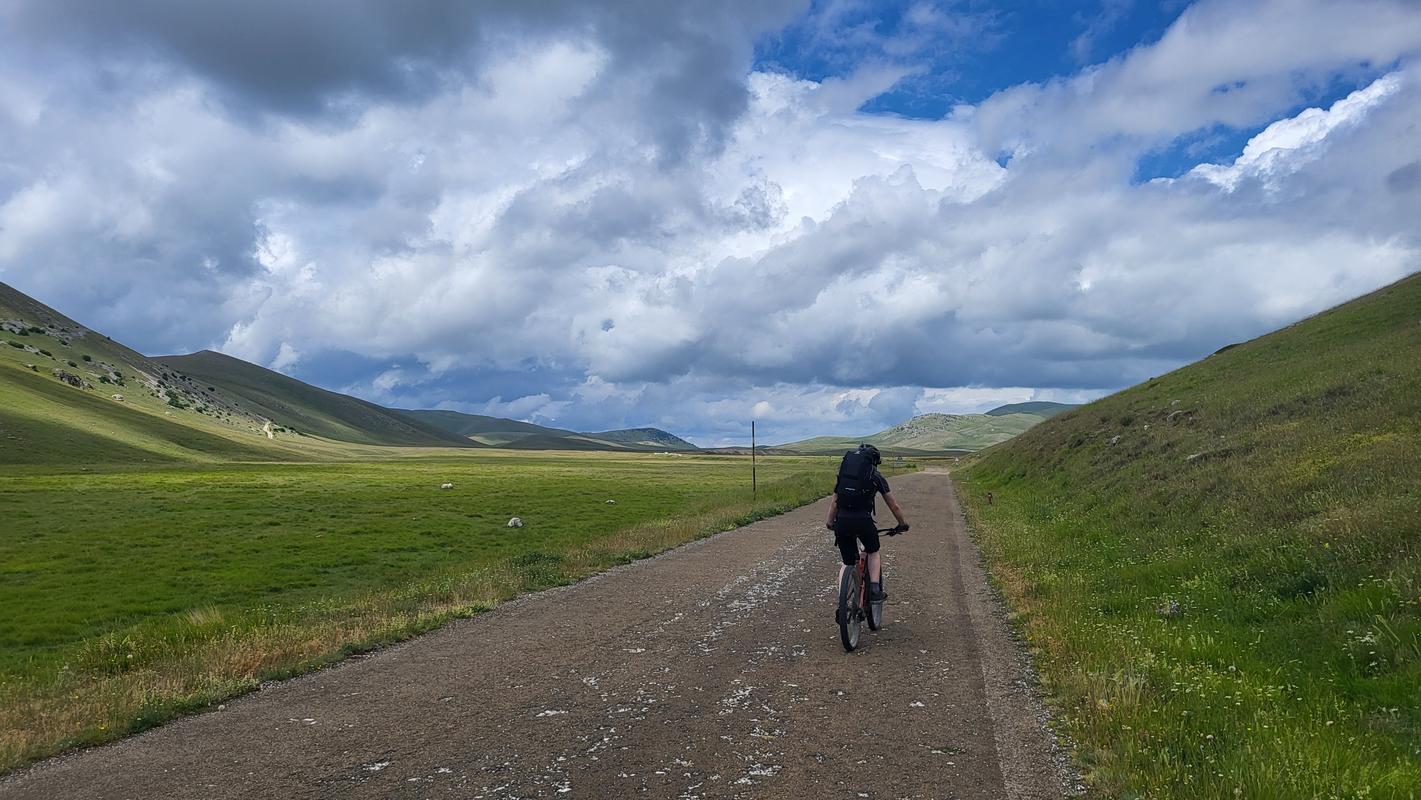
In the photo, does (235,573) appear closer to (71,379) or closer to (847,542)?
(847,542)

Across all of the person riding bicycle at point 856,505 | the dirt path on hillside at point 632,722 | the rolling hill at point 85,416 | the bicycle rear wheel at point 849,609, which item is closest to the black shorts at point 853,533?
the person riding bicycle at point 856,505

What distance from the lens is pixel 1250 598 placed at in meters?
12.4

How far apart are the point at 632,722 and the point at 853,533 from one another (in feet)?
17.7

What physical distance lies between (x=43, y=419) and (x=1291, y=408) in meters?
142

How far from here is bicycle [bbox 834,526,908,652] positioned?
39.0 feet

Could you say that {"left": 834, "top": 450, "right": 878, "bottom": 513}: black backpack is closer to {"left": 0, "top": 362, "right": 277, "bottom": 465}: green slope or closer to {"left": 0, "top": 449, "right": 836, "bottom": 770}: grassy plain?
{"left": 0, "top": 449, "right": 836, "bottom": 770}: grassy plain

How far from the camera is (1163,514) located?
21469mm

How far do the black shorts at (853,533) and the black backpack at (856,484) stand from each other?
18 cm

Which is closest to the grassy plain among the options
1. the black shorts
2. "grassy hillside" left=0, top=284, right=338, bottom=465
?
the black shorts

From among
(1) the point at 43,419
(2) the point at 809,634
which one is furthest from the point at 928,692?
(1) the point at 43,419

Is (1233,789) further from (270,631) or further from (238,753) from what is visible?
(270,631)

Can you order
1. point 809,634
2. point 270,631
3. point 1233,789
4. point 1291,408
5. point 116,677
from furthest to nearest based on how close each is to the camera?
point 1291,408 < point 270,631 < point 809,634 < point 116,677 < point 1233,789

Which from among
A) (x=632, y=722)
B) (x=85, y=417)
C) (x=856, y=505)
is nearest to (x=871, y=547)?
(x=856, y=505)

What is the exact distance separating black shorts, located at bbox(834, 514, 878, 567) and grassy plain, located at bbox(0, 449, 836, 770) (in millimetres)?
8213
